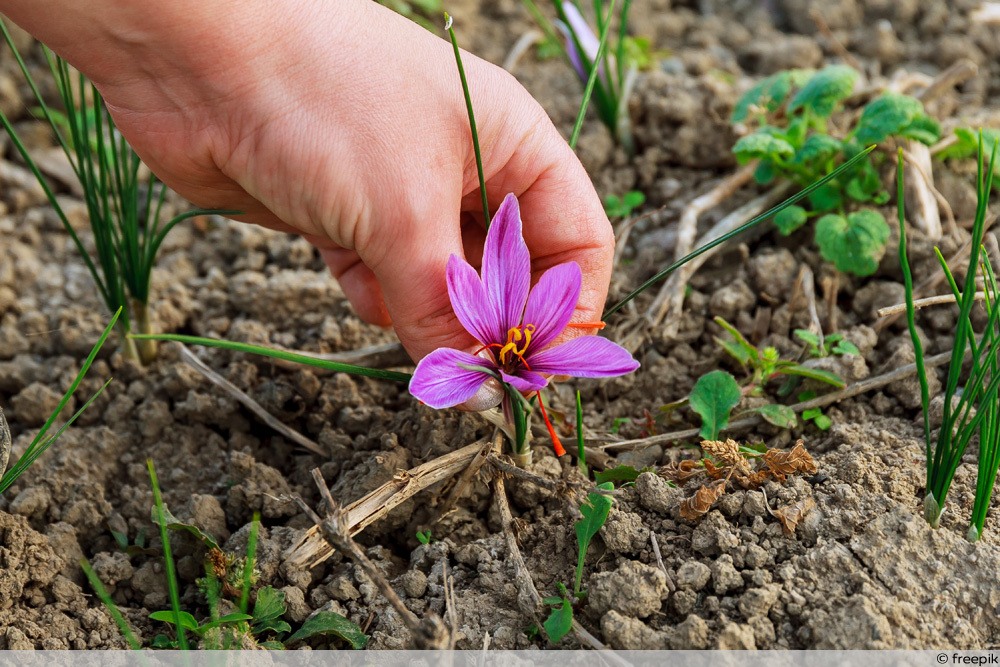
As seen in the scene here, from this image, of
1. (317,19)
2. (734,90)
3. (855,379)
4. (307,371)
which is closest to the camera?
(317,19)

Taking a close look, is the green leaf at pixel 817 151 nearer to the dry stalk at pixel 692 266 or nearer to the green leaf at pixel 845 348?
the dry stalk at pixel 692 266

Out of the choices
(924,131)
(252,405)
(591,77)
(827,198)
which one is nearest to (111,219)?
(252,405)

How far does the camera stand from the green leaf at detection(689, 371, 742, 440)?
5.83 feet

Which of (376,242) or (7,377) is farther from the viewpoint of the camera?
(7,377)

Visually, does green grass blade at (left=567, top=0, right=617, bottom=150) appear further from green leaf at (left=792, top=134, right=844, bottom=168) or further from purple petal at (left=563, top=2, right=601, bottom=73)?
green leaf at (left=792, top=134, right=844, bottom=168)

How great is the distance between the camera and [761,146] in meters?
2.10

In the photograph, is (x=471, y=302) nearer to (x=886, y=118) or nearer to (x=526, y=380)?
(x=526, y=380)

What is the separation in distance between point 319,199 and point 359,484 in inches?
21.7

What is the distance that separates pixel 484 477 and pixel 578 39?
4.17ft

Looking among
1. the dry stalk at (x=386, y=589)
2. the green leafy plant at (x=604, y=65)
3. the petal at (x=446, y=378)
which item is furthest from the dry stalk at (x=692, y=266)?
the dry stalk at (x=386, y=589)

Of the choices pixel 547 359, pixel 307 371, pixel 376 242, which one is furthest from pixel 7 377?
pixel 547 359

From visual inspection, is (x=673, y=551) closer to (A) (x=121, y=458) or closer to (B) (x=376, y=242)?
(B) (x=376, y=242)

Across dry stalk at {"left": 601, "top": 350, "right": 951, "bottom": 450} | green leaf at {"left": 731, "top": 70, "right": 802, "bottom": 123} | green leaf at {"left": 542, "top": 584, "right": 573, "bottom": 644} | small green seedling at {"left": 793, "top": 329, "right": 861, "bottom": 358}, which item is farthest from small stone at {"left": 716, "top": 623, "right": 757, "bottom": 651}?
green leaf at {"left": 731, "top": 70, "right": 802, "bottom": 123}

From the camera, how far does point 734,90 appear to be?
8.91 ft
